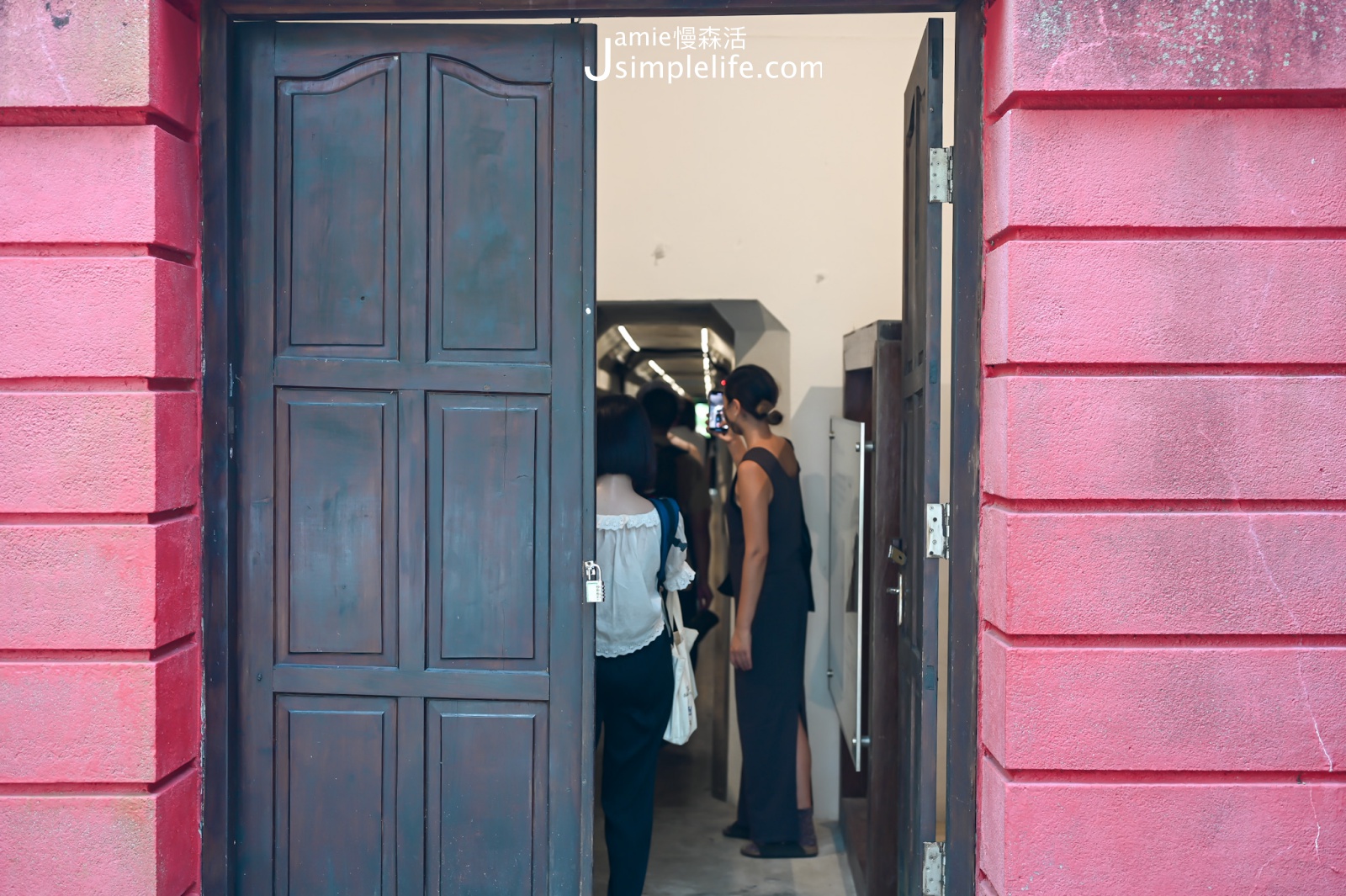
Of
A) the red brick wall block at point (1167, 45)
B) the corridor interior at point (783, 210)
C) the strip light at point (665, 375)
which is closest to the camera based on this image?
the red brick wall block at point (1167, 45)

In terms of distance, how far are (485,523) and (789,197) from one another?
9.39 feet

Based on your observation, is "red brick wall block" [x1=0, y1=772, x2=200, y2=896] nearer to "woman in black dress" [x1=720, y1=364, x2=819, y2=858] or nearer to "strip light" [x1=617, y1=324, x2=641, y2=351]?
"woman in black dress" [x1=720, y1=364, x2=819, y2=858]

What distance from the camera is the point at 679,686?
3.83 m

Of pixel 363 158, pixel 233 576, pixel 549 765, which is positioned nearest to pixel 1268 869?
pixel 549 765

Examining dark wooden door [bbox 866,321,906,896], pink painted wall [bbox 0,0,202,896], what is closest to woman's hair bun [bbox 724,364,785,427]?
dark wooden door [bbox 866,321,906,896]

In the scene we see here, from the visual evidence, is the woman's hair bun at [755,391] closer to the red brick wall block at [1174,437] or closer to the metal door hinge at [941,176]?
the metal door hinge at [941,176]

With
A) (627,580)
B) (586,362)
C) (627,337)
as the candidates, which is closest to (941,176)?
(586,362)

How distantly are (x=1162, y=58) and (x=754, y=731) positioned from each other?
317 centimetres

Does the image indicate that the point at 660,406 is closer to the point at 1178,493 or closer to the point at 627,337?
the point at 1178,493

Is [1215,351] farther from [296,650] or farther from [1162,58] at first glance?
[296,650]

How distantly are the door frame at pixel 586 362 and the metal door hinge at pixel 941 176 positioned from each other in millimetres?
23

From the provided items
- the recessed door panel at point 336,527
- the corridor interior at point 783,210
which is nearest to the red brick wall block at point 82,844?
the recessed door panel at point 336,527

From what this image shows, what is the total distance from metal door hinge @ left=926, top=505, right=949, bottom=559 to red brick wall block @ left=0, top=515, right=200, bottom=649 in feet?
6.37

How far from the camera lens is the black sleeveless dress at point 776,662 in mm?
4691
